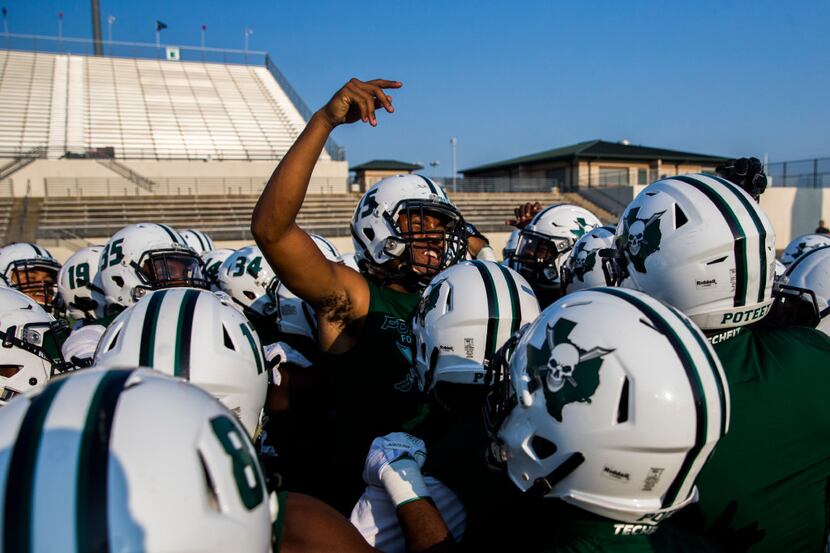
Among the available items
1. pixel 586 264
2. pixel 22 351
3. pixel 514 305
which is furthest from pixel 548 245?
pixel 22 351

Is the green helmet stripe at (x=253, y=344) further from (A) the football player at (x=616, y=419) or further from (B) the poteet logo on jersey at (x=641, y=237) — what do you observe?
(B) the poteet logo on jersey at (x=641, y=237)

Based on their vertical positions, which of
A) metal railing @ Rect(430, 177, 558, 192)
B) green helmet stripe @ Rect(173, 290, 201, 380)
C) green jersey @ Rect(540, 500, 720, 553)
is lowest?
green jersey @ Rect(540, 500, 720, 553)

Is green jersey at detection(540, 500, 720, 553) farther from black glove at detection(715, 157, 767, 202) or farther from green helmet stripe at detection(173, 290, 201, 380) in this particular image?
black glove at detection(715, 157, 767, 202)

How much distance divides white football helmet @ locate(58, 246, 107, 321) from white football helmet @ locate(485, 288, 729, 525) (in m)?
4.38

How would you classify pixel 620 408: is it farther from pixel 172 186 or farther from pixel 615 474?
pixel 172 186

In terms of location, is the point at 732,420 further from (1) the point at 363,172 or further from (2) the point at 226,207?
(1) the point at 363,172

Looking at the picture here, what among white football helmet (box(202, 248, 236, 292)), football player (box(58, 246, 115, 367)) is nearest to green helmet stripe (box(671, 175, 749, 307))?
football player (box(58, 246, 115, 367))

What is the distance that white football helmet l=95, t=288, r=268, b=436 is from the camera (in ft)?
7.50

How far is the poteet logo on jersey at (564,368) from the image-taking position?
72.5 inches

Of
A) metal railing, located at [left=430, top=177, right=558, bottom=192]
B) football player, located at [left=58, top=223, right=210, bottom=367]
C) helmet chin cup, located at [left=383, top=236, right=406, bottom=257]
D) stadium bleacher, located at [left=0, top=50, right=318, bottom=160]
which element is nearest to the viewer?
helmet chin cup, located at [left=383, top=236, right=406, bottom=257]

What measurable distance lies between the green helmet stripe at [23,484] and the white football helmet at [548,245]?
4454 millimetres

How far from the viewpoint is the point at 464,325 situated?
2.73 m

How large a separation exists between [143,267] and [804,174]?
30854 mm

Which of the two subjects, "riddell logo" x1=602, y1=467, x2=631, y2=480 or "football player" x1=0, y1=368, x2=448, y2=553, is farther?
"riddell logo" x1=602, y1=467, x2=631, y2=480
